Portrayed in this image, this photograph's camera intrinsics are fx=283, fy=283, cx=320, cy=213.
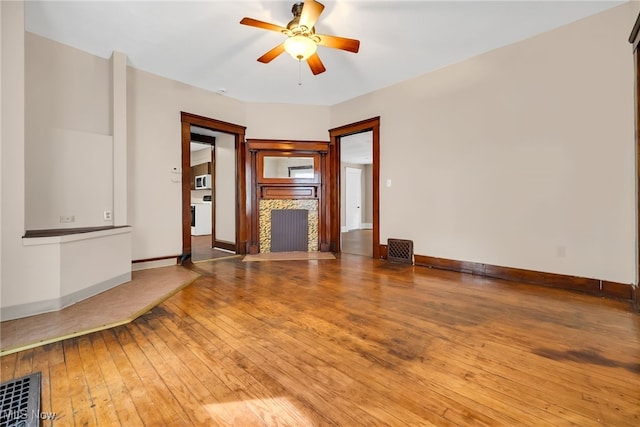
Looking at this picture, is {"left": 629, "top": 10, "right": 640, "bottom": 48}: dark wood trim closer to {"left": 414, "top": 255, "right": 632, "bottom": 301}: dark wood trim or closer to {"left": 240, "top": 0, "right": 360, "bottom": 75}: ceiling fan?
{"left": 414, "top": 255, "right": 632, "bottom": 301}: dark wood trim

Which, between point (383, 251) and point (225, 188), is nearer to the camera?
point (383, 251)

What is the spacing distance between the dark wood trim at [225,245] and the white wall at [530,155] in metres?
3.27

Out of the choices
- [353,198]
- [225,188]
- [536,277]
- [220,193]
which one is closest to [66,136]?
[225,188]

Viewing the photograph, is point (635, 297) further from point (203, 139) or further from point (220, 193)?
point (203, 139)

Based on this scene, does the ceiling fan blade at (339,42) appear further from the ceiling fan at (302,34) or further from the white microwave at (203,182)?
the white microwave at (203,182)

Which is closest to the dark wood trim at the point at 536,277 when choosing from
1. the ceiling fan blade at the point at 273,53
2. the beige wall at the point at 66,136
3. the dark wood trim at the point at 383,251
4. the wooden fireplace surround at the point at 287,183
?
the dark wood trim at the point at 383,251

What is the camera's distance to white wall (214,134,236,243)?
18.8 feet

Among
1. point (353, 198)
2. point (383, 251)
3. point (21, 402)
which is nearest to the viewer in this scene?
point (21, 402)

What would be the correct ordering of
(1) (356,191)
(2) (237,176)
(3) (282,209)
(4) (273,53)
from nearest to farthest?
1. (4) (273,53)
2. (2) (237,176)
3. (3) (282,209)
4. (1) (356,191)

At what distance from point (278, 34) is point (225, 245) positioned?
4139 millimetres

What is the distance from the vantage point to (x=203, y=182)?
29.0 ft

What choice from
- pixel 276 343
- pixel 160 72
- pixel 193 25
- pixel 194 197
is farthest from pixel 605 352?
pixel 194 197

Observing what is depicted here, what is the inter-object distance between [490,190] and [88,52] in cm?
547

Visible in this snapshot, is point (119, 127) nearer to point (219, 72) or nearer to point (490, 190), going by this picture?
point (219, 72)
